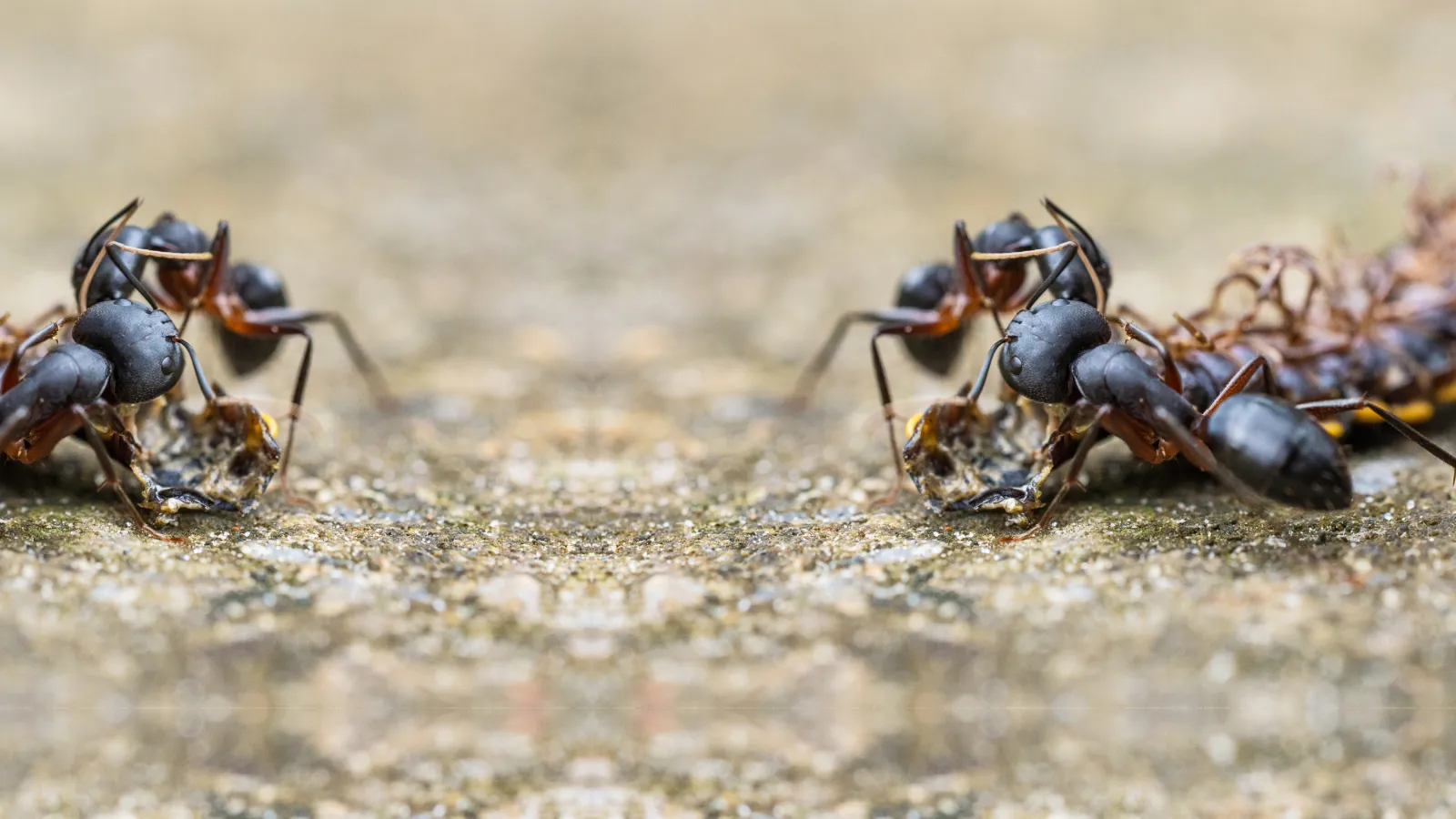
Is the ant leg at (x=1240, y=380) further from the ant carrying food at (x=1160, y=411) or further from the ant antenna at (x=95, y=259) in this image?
the ant antenna at (x=95, y=259)

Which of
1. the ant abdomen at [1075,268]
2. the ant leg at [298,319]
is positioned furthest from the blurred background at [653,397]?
the ant abdomen at [1075,268]

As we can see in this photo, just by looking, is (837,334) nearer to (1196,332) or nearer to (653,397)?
(653,397)

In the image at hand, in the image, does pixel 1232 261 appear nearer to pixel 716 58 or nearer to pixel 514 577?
pixel 514 577

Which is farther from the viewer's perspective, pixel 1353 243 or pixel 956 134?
pixel 956 134

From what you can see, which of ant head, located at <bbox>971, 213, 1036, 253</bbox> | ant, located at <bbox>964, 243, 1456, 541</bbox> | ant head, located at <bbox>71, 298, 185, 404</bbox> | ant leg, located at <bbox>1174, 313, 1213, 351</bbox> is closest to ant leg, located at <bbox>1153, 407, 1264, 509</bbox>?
ant, located at <bbox>964, 243, 1456, 541</bbox>

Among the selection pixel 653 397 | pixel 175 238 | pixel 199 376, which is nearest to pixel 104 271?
pixel 175 238

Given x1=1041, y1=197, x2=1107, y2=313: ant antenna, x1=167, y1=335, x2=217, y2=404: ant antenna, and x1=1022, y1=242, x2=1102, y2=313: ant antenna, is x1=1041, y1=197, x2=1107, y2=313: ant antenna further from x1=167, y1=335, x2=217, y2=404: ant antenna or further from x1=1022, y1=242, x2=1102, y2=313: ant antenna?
x1=167, y1=335, x2=217, y2=404: ant antenna

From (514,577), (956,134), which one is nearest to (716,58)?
(956,134)
